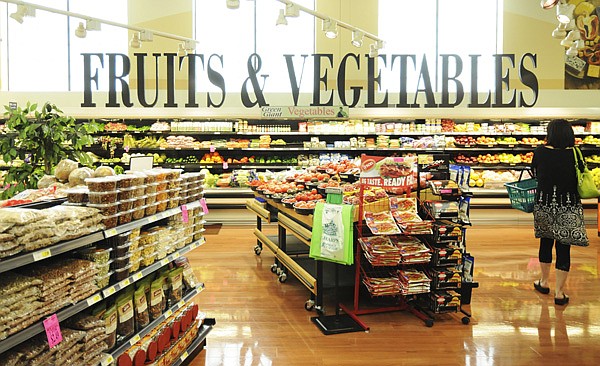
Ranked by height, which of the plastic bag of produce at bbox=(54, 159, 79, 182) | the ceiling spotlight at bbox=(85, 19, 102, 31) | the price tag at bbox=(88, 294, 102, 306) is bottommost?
the price tag at bbox=(88, 294, 102, 306)

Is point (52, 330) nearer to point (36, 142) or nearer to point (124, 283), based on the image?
point (124, 283)

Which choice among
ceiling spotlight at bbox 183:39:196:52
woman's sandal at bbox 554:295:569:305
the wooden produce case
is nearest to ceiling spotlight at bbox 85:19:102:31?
ceiling spotlight at bbox 183:39:196:52

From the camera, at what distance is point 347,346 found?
4.08 m

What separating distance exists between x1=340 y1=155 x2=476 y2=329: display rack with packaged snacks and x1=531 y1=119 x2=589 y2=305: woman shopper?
865 mm

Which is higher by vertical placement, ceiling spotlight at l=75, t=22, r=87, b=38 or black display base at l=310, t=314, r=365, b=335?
ceiling spotlight at l=75, t=22, r=87, b=38

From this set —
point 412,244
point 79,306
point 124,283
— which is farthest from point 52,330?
point 412,244

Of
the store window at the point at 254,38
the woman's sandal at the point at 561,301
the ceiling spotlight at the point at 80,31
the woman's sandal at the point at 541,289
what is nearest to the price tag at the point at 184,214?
the woman's sandal at the point at 561,301

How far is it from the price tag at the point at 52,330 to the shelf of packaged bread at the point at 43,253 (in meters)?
0.27

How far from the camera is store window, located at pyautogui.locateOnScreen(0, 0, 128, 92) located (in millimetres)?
11586

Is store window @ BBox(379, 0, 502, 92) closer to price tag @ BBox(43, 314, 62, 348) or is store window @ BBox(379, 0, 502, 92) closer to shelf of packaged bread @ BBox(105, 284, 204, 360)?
shelf of packaged bread @ BBox(105, 284, 204, 360)

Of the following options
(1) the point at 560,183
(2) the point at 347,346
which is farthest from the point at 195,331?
(1) the point at 560,183

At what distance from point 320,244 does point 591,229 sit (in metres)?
7.40

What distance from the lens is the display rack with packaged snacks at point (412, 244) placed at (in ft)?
14.9

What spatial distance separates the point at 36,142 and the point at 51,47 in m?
7.89
